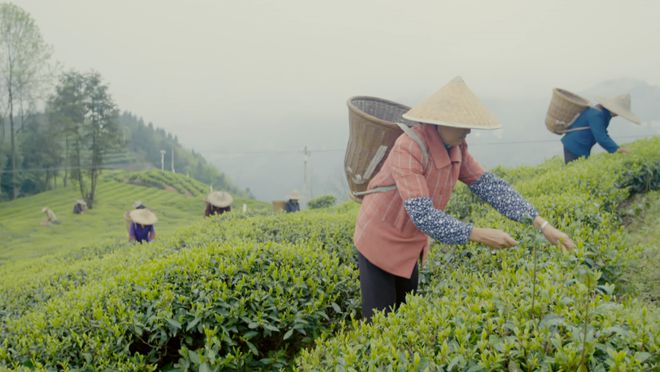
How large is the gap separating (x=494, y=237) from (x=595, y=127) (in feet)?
16.2

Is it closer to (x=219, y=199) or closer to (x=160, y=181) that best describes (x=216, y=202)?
(x=219, y=199)

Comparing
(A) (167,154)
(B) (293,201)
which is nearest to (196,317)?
(B) (293,201)

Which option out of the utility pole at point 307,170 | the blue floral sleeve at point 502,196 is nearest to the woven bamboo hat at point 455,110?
the blue floral sleeve at point 502,196

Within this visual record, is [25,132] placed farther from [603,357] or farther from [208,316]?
[603,357]

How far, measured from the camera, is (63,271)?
21.6ft

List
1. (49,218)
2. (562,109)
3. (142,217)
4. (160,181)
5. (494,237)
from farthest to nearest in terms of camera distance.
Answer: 1. (160,181)
2. (49,218)
3. (142,217)
4. (562,109)
5. (494,237)

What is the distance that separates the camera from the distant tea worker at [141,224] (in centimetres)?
888

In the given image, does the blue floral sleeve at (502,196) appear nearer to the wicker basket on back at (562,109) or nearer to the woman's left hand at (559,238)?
the woman's left hand at (559,238)

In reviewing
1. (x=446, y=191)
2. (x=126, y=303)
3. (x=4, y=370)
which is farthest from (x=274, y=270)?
(x=4, y=370)

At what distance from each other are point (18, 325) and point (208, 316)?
5.92ft

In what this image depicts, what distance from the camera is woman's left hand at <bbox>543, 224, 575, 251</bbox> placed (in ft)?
9.55

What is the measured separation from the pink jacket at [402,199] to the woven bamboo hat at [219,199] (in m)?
7.79

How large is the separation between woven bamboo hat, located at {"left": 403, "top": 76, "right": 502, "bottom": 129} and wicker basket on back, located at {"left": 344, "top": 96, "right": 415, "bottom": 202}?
51 centimetres

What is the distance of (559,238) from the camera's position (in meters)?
2.92
